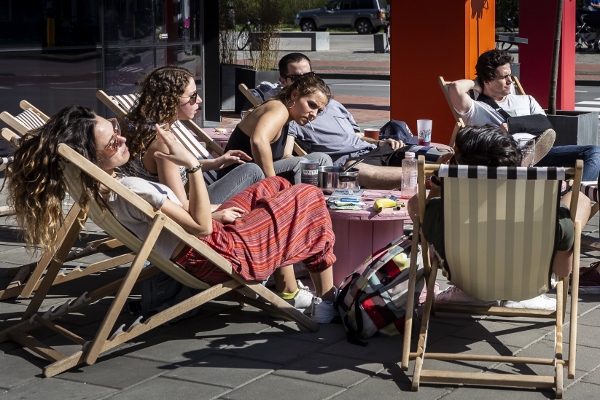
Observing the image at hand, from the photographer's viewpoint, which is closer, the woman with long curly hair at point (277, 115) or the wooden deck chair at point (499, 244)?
the wooden deck chair at point (499, 244)

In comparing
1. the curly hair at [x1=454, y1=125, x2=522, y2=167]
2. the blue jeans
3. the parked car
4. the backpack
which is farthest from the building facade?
the parked car

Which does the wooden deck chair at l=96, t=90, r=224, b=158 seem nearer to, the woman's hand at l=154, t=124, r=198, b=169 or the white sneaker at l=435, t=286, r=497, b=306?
the woman's hand at l=154, t=124, r=198, b=169

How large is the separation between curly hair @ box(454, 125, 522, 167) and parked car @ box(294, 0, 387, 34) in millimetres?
34921

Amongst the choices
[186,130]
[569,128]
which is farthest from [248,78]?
[186,130]

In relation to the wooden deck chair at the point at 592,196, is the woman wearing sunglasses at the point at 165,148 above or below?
above

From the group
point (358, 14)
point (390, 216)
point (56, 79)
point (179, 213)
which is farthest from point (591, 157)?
point (358, 14)

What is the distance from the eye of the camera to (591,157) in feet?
21.0

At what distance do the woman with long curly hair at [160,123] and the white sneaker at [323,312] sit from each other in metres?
0.81

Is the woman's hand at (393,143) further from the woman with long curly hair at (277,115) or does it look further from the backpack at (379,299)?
the backpack at (379,299)

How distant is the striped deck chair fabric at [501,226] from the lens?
12.5ft

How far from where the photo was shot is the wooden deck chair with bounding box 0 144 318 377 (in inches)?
156

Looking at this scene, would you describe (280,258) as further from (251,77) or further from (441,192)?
(251,77)

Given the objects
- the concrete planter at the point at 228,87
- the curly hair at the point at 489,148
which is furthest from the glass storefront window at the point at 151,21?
the curly hair at the point at 489,148

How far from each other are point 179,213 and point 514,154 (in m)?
1.41
